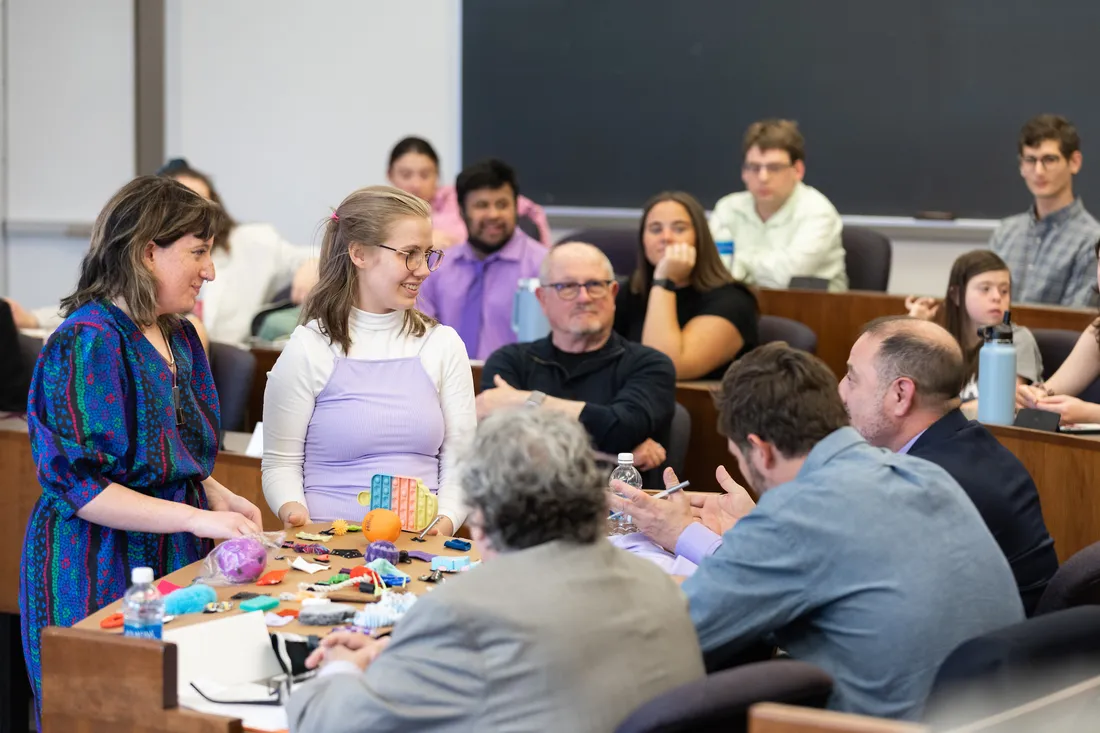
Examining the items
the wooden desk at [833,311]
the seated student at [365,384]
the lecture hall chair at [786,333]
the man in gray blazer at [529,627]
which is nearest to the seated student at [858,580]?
the man in gray blazer at [529,627]

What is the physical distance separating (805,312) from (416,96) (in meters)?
3.13

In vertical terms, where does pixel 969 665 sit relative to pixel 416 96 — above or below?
below

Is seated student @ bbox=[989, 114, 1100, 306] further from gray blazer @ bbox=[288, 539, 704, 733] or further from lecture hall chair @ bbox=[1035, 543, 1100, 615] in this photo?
gray blazer @ bbox=[288, 539, 704, 733]

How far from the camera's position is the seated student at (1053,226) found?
205 inches

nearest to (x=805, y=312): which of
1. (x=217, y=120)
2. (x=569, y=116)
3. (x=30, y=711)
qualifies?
(x=569, y=116)

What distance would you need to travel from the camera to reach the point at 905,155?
637 centimetres

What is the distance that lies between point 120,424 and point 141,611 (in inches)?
19.0

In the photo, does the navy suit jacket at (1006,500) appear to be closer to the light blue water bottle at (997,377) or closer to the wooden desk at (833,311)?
the light blue water bottle at (997,377)

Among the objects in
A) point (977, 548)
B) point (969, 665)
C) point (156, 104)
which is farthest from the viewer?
point (156, 104)

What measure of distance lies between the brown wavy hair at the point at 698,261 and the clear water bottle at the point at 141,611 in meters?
2.91

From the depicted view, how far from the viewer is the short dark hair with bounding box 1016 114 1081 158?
5.28 m

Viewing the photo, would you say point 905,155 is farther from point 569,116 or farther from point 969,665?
point 969,665

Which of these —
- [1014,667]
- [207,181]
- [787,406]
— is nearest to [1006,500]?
[787,406]

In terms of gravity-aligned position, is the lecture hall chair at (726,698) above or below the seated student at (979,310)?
below
